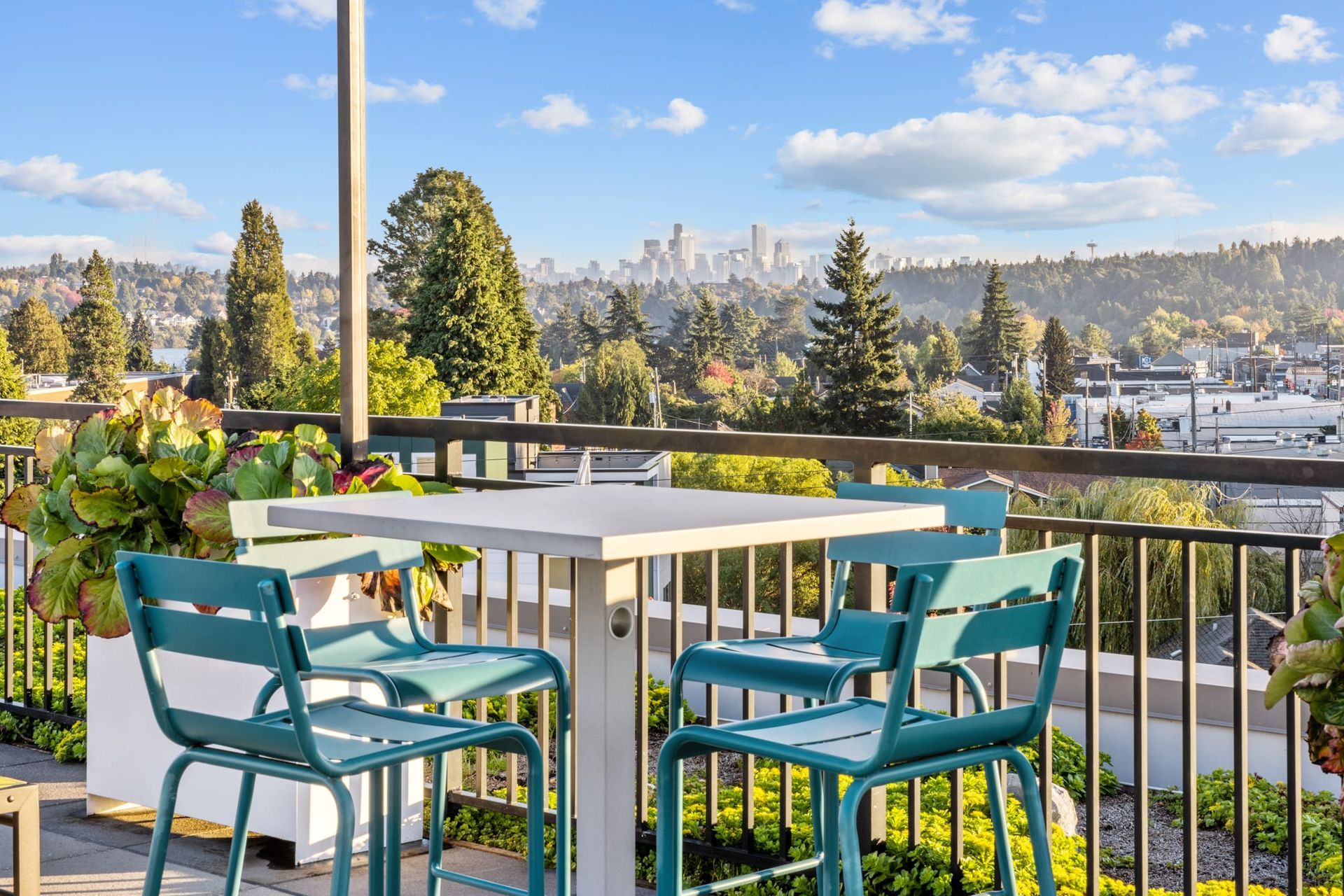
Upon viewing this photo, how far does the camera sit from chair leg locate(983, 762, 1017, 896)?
72.5 inches

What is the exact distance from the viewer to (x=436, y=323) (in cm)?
5738

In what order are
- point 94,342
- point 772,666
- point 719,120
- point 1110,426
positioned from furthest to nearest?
point 719,120 < point 94,342 < point 1110,426 < point 772,666

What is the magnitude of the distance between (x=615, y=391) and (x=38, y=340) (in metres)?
27.5

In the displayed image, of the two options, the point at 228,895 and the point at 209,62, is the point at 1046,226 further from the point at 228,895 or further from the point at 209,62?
the point at 228,895

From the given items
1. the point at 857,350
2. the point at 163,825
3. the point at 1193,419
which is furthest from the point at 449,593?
the point at 857,350

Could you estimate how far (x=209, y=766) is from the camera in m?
2.81

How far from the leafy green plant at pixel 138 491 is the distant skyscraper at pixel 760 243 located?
70.4 metres

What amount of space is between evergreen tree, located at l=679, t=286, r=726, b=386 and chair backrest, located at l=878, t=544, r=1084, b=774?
227 feet

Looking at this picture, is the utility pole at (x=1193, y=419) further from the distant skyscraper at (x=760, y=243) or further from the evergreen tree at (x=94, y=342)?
the evergreen tree at (x=94, y=342)

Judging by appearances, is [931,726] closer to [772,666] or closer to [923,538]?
[772,666]

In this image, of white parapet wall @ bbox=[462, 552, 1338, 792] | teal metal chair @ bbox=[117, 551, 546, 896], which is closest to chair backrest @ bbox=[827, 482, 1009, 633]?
teal metal chair @ bbox=[117, 551, 546, 896]

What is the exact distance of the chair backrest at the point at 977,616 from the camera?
1.57 meters

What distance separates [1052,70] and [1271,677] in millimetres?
76138

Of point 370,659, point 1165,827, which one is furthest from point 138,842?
point 1165,827
